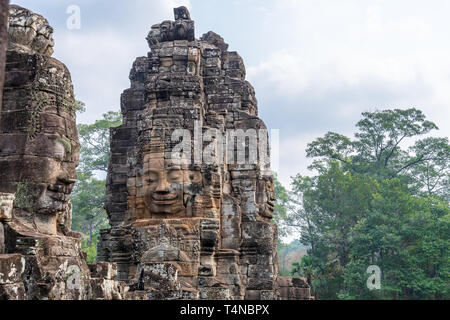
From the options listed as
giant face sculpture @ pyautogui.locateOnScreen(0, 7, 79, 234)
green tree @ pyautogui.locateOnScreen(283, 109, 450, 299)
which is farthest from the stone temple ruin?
green tree @ pyautogui.locateOnScreen(283, 109, 450, 299)

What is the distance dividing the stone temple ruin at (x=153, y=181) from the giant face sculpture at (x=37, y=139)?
0.01 metres

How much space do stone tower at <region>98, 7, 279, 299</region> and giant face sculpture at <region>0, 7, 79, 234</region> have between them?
3106 mm

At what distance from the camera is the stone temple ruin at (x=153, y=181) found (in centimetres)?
678

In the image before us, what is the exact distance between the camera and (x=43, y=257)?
6402 mm

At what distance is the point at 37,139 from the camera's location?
693cm

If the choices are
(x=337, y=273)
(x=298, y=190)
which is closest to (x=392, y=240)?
(x=337, y=273)

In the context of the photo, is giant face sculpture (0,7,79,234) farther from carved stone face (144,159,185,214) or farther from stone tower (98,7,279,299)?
carved stone face (144,159,185,214)

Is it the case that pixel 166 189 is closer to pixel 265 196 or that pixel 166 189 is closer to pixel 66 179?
pixel 265 196

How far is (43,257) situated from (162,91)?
24.0 feet

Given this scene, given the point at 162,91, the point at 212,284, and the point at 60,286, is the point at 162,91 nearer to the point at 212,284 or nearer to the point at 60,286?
the point at 212,284

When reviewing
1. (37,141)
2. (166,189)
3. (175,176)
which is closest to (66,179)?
(37,141)

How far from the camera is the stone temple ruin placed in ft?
22.2

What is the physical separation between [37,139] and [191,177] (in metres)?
5.74

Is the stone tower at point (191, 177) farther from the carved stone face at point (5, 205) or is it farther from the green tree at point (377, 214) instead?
the green tree at point (377, 214)
